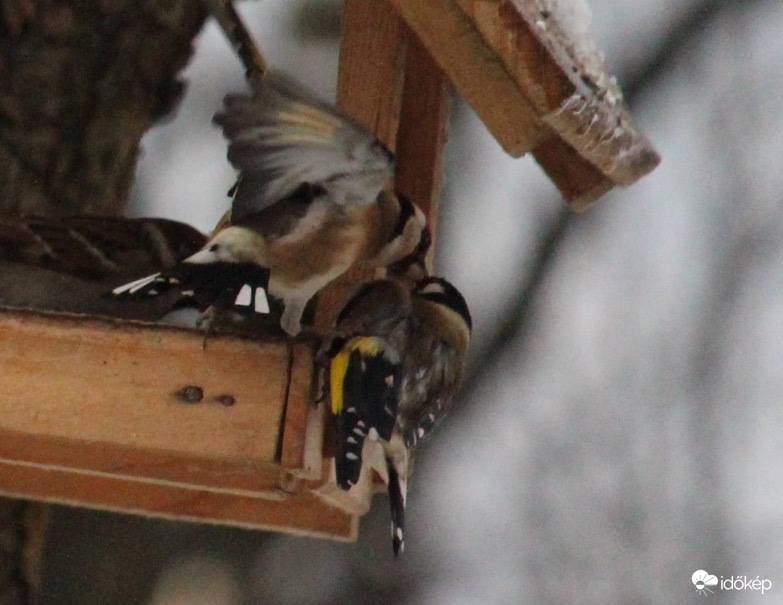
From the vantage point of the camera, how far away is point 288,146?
1440 millimetres

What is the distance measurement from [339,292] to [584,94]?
565 mm

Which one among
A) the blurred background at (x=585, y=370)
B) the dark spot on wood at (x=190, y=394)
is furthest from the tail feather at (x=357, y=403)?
the blurred background at (x=585, y=370)

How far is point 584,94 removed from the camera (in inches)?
59.7

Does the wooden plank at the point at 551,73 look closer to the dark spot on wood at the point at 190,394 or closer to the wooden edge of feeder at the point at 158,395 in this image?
the wooden edge of feeder at the point at 158,395

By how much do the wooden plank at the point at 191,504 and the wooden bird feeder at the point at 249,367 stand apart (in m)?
0.11

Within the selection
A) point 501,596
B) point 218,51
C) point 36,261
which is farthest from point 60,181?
point 501,596

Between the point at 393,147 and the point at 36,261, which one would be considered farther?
the point at 393,147

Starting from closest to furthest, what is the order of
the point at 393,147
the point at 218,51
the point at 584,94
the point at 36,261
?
the point at 584,94
the point at 36,261
the point at 393,147
the point at 218,51

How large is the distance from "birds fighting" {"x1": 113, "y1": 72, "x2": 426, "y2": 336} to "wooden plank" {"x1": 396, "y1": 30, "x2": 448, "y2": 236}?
0.20 metres

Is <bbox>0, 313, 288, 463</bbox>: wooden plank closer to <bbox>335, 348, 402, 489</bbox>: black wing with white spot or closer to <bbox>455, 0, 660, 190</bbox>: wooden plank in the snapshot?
<bbox>335, 348, 402, 489</bbox>: black wing with white spot

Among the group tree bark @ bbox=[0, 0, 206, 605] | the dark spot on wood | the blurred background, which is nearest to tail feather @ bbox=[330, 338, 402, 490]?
the dark spot on wood

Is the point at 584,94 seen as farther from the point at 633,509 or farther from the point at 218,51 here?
the point at 218,51

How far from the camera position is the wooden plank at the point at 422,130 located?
6.68 ft

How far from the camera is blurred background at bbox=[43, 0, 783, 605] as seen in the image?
3059 millimetres
